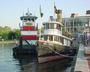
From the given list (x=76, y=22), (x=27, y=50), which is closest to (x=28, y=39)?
(x=27, y=50)

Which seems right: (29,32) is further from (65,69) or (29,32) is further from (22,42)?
(65,69)

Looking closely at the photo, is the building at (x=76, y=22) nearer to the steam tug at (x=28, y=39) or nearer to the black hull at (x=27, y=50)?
the steam tug at (x=28, y=39)

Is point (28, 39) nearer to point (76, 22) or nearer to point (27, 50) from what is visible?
point (27, 50)

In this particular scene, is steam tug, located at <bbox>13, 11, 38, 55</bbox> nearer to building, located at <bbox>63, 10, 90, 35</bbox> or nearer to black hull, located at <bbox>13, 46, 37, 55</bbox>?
black hull, located at <bbox>13, 46, 37, 55</bbox>

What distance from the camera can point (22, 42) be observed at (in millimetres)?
56531

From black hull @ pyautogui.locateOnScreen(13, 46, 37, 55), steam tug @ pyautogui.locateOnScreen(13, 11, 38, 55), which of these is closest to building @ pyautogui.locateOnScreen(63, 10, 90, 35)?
steam tug @ pyautogui.locateOnScreen(13, 11, 38, 55)

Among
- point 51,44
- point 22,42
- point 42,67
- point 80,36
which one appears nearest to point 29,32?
point 22,42

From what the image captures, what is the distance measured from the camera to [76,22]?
195ft

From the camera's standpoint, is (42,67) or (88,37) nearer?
(42,67)

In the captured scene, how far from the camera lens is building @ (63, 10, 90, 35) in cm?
5744

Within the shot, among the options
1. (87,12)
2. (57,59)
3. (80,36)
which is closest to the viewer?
(57,59)

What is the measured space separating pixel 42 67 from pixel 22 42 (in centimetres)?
1849

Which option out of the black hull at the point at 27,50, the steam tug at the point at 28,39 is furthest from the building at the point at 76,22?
the black hull at the point at 27,50

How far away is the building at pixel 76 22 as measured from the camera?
5744 cm
